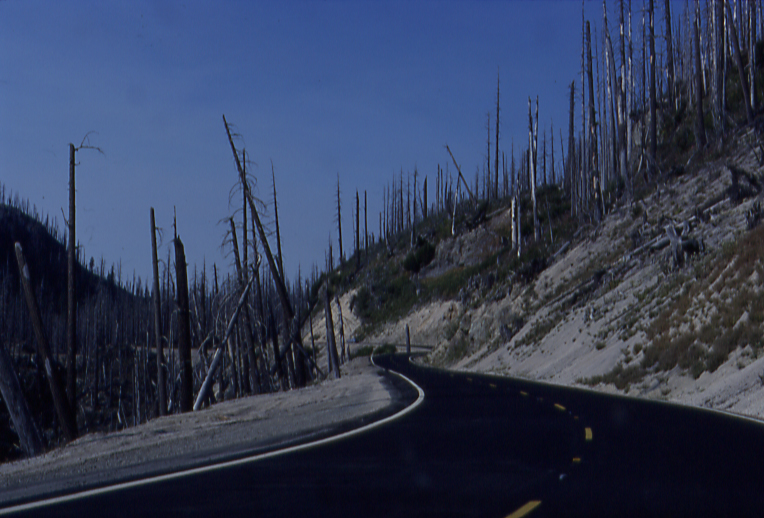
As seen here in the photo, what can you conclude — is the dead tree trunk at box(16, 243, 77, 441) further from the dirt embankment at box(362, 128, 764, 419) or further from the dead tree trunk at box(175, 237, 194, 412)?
the dirt embankment at box(362, 128, 764, 419)

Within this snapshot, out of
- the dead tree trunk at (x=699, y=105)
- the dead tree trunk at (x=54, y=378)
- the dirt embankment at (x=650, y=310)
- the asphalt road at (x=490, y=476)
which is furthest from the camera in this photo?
the dead tree trunk at (x=699, y=105)

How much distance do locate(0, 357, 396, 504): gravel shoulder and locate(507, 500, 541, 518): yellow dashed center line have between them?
4693mm

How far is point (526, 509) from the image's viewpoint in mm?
6426

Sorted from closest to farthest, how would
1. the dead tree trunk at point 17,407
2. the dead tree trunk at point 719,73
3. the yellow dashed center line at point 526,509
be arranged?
the yellow dashed center line at point 526,509
the dead tree trunk at point 17,407
the dead tree trunk at point 719,73

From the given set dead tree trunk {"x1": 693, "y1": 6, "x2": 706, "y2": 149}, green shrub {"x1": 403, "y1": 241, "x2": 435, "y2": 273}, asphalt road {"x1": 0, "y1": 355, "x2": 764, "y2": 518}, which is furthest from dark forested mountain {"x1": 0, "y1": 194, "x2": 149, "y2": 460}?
dead tree trunk {"x1": 693, "y1": 6, "x2": 706, "y2": 149}

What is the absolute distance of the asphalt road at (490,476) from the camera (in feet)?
21.7

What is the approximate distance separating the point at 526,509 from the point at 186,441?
281 inches

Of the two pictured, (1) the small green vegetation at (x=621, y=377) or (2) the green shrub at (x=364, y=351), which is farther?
(2) the green shrub at (x=364, y=351)

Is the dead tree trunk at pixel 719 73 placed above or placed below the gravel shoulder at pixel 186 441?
above

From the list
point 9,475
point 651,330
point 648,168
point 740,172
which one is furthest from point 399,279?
point 9,475

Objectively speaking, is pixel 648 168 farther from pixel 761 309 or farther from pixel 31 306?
pixel 31 306

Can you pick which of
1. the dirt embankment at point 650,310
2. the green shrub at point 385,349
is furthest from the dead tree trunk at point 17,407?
the green shrub at point 385,349

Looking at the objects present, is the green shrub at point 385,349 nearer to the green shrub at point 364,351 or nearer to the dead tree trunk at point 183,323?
the green shrub at point 364,351

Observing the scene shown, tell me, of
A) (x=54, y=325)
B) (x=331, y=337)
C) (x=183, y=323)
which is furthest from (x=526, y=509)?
(x=54, y=325)
